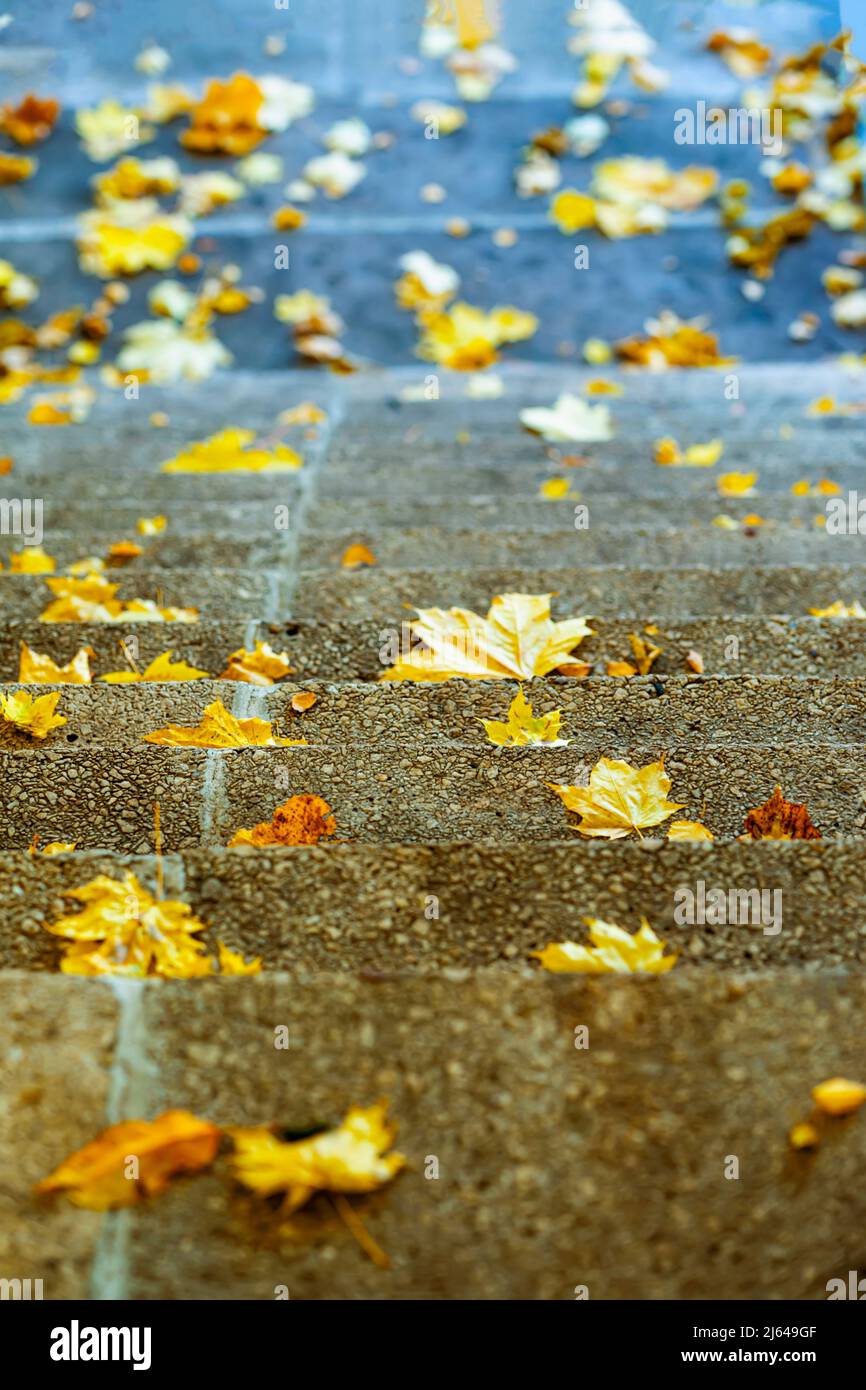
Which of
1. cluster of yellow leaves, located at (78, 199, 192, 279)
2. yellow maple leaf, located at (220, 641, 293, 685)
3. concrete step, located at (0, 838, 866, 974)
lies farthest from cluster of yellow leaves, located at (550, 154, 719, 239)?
concrete step, located at (0, 838, 866, 974)

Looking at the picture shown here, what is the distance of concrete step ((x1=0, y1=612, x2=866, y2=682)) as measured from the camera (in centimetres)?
198

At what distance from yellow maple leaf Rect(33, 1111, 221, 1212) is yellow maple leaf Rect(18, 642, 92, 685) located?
111 centimetres

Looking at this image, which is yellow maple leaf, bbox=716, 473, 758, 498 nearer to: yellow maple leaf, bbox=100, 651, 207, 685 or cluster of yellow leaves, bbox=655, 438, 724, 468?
cluster of yellow leaves, bbox=655, 438, 724, 468

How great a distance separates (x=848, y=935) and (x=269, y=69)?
20.2ft

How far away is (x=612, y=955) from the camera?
1197 millimetres

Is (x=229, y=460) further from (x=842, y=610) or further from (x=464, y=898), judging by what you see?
(x=464, y=898)

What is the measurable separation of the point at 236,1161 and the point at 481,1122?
22cm

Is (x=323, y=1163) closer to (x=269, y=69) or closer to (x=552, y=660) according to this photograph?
(x=552, y=660)

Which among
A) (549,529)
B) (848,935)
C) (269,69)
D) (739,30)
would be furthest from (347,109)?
(848,935)

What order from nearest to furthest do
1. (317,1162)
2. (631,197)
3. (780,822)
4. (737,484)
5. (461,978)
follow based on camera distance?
(317,1162)
(461,978)
(780,822)
(737,484)
(631,197)

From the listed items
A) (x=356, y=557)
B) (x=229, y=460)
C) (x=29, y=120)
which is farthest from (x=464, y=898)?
(x=29, y=120)

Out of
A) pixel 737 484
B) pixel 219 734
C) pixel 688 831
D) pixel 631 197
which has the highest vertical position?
pixel 631 197
